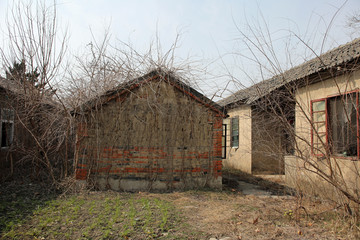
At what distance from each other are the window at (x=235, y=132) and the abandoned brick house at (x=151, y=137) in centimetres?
521

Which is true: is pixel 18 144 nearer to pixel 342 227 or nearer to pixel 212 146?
pixel 212 146

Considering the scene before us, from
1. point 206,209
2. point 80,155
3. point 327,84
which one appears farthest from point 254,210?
point 80,155

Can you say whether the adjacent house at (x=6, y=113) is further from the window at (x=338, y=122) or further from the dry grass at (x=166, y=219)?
the window at (x=338, y=122)

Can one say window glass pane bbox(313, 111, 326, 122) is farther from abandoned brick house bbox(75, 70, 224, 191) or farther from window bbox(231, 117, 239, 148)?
window bbox(231, 117, 239, 148)

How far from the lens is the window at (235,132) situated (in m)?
12.9

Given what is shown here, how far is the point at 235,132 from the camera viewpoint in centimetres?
1317

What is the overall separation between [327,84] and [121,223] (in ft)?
20.2

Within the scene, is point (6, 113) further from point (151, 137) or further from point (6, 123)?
point (151, 137)

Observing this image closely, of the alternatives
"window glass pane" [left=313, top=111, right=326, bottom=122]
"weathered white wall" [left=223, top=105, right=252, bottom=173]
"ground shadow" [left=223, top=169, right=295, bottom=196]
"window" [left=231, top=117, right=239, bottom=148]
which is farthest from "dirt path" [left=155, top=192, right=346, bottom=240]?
"window" [left=231, top=117, right=239, bottom=148]

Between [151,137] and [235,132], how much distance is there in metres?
6.56

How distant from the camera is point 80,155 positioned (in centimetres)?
720

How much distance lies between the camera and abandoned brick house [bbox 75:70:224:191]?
729 cm

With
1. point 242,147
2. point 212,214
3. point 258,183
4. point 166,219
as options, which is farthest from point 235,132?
point 166,219

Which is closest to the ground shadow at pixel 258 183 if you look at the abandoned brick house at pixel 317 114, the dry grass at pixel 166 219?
the abandoned brick house at pixel 317 114
